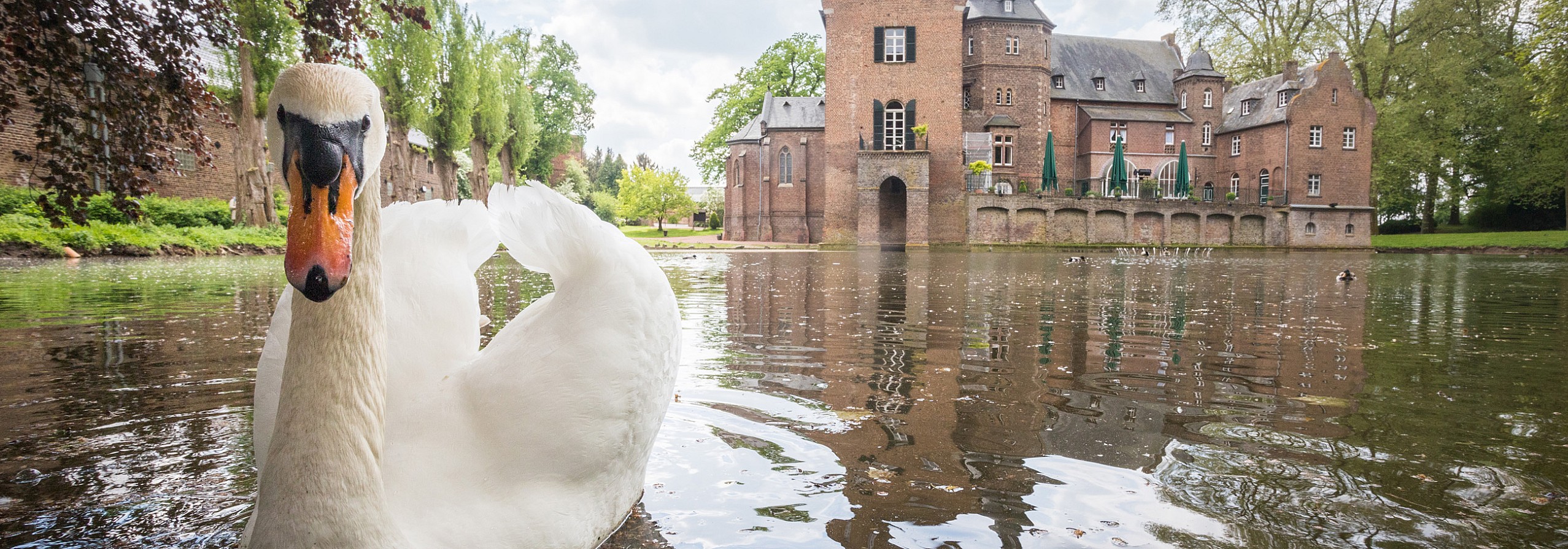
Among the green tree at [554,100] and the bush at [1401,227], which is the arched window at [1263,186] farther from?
the green tree at [554,100]

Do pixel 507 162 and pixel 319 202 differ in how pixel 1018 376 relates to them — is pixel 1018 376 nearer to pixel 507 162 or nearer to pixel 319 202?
pixel 319 202

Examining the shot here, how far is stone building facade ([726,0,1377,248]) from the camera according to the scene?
42094 mm

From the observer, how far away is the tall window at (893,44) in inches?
1652

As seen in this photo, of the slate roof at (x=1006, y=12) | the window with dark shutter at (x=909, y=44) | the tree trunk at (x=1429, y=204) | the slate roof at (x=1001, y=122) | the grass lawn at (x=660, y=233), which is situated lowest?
the grass lawn at (x=660, y=233)

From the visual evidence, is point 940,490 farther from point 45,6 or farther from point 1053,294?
point 1053,294

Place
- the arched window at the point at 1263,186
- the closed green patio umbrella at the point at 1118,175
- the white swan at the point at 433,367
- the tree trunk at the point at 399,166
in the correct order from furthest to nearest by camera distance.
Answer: the arched window at the point at 1263,186, the closed green patio umbrella at the point at 1118,175, the tree trunk at the point at 399,166, the white swan at the point at 433,367

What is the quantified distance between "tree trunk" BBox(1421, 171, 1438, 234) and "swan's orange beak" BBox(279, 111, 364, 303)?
60.4m

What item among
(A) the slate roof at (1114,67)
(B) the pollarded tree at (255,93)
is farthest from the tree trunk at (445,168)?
(A) the slate roof at (1114,67)

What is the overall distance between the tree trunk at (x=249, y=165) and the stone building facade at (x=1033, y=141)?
25.0 m

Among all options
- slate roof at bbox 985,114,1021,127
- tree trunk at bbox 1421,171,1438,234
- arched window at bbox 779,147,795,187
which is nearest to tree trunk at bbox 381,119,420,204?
arched window at bbox 779,147,795,187

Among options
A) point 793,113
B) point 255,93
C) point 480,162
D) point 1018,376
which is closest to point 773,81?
point 793,113

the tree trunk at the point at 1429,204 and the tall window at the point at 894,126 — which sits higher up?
the tall window at the point at 894,126

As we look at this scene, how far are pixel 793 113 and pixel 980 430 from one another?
45720 mm

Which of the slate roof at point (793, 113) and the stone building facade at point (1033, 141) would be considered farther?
the slate roof at point (793, 113)
